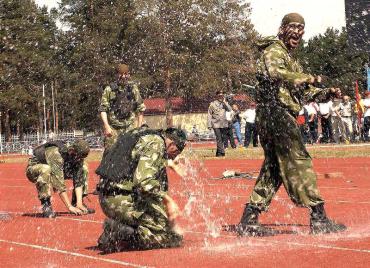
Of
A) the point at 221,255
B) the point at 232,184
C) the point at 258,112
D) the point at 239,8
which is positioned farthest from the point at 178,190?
the point at 239,8

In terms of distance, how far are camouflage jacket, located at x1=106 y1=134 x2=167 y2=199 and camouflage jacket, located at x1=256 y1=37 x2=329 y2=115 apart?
4.32 ft

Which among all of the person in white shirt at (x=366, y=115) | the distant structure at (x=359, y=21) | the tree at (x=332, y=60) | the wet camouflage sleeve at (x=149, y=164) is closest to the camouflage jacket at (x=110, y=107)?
the wet camouflage sleeve at (x=149, y=164)

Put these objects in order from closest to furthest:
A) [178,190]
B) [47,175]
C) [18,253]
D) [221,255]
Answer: [221,255] → [18,253] → [47,175] → [178,190]

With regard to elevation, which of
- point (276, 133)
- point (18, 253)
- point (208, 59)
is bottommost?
point (18, 253)

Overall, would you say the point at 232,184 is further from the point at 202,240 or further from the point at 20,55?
the point at 20,55

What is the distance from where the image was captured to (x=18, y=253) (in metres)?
7.72

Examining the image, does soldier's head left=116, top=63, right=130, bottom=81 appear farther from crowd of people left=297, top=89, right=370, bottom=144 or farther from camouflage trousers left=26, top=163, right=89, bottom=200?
crowd of people left=297, top=89, right=370, bottom=144

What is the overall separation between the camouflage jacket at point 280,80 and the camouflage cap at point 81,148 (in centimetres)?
311

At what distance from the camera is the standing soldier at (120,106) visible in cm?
1199

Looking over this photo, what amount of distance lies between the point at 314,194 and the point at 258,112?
3.27 feet

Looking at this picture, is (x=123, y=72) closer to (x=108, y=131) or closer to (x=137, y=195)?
(x=108, y=131)

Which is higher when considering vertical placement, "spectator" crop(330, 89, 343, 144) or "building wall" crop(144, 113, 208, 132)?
"building wall" crop(144, 113, 208, 132)

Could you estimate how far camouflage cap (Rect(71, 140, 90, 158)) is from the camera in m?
10.4

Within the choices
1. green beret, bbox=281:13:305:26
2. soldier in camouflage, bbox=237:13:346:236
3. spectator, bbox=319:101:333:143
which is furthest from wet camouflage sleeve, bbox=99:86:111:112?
spectator, bbox=319:101:333:143
